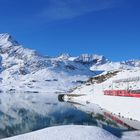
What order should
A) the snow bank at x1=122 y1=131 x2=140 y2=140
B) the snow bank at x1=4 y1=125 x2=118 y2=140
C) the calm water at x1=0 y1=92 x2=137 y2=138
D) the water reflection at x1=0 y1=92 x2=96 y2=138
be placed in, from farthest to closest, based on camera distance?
1. the water reflection at x1=0 y1=92 x2=96 y2=138
2. the calm water at x1=0 y1=92 x2=137 y2=138
3. the snow bank at x1=122 y1=131 x2=140 y2=140
4. the snow bank at x1=4 y1=125 x2=118 y2=140

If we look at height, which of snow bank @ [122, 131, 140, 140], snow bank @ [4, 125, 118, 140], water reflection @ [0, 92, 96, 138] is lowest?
snow bank @ [122, 131, 140, 140]

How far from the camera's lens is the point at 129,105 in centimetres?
6406

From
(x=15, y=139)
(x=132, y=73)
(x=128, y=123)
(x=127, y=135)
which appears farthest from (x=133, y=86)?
(x=15, y=139)

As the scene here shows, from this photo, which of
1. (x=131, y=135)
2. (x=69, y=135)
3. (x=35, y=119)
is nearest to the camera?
(x=69, y=135)

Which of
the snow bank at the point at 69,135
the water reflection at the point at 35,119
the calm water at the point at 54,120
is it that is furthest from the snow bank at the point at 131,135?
the water reflection at the point at 35,119

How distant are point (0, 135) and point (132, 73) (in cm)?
15348

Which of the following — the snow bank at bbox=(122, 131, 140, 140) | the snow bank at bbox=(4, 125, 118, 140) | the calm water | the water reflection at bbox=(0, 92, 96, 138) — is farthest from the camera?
the water reflection at bbox=(0, 92, 96, 138)

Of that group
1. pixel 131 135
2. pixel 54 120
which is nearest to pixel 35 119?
pixel 54 120

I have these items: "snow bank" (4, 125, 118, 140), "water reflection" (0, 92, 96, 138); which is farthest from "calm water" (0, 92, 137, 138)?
"snow bank" (4, 125, 118, 140)

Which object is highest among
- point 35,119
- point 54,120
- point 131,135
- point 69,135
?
point 35,119

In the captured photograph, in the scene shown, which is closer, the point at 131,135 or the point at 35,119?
the point at 131,135

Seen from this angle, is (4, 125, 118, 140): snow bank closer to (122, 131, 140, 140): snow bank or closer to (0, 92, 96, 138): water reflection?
(122, 131, 140, 140): snow bank

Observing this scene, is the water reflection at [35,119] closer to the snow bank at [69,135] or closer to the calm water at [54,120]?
the calm water at [54,120]

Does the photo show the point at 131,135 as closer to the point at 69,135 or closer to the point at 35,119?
the point at 69,135
